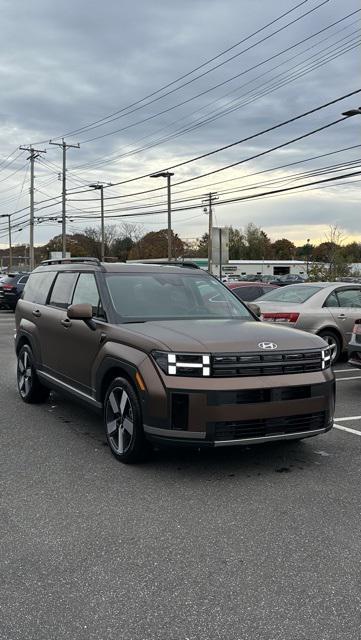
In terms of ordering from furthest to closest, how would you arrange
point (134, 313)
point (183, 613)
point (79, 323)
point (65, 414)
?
point (65, 414), point (79, 323), point (134, 313), point (183, 613)

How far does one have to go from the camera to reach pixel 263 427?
4.44 meters

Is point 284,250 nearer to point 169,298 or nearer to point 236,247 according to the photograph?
point 236,247

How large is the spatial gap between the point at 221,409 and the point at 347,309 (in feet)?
23.1

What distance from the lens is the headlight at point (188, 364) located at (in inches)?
173

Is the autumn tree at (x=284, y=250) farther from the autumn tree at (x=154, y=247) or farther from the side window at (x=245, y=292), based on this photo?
the side window at (x=245, y=292)

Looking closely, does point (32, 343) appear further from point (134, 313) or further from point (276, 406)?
point (276, 406)

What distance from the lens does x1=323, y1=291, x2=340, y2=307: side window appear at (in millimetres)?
10561

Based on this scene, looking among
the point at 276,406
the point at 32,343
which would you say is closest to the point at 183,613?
the point at 276,406

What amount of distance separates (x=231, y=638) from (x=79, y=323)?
377cm

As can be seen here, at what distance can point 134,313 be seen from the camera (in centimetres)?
544

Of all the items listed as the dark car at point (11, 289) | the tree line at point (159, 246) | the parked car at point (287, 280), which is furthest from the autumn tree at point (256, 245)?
the dark car at point (11, 289)

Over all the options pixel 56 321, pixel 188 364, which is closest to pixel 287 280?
pixel 56 321

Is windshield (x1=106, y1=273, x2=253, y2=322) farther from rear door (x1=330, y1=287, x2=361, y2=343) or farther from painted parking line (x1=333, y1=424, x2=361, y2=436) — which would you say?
rear door (x1=330, y1=287, x2=361, y2=343)

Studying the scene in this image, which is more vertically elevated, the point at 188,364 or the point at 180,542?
the point at 188,364
